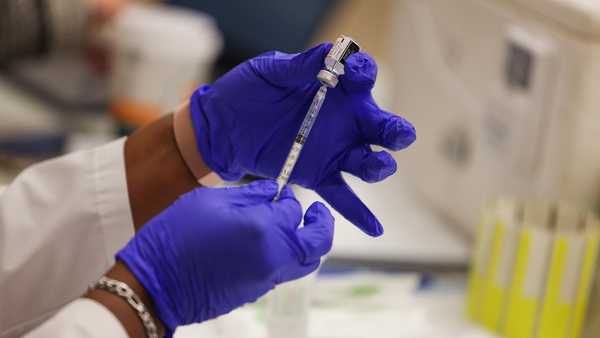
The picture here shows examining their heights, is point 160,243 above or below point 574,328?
above

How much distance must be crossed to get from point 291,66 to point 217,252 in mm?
267

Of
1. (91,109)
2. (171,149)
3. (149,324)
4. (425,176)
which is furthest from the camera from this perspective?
(91,109)

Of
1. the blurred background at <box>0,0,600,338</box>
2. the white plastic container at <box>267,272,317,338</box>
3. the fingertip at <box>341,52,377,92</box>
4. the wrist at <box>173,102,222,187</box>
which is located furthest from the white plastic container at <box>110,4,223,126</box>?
the fingertip at <box>341,52,377,92</box>

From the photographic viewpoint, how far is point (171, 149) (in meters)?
1.06

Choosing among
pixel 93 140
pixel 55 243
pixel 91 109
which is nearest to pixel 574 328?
pixel 55 243

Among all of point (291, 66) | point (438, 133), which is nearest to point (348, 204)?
point (291, 66)

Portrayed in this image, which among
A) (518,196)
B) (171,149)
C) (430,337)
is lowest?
(430,337)

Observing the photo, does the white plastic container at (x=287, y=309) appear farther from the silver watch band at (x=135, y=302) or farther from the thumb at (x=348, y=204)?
the silver watch band at (x=135, y=302)

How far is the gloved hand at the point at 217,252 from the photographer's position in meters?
0.75

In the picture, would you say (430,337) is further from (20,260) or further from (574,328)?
(20,260)

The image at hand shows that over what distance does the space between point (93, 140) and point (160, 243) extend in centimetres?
107

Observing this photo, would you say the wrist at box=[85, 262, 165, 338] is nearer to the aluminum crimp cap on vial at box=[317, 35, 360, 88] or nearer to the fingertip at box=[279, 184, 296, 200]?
the fingertip at box=[279, 184, 296, 200]

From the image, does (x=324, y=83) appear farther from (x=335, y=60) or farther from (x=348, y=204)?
(x=348, y=204)

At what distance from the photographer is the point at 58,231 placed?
3.22ft
